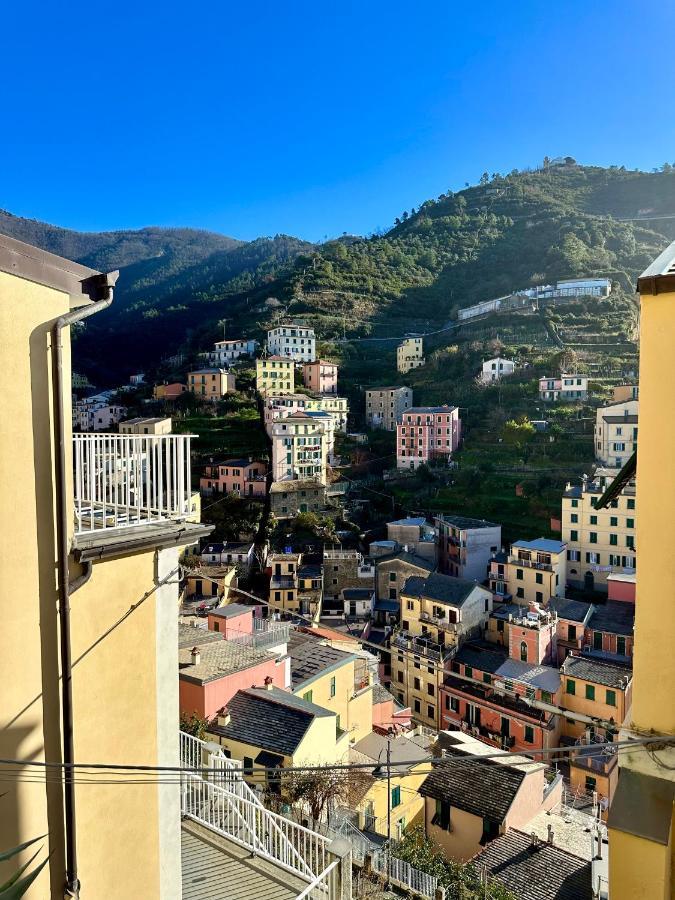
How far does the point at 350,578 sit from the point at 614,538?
1664cm

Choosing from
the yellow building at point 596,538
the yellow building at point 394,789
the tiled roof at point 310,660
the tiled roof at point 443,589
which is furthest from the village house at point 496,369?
the yellow building at point 394,789

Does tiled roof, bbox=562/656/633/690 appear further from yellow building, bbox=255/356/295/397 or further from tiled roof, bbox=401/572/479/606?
yellow building, bbox=255/356/295/397

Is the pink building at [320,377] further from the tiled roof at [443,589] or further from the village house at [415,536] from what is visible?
the tiled roof at [443,589]

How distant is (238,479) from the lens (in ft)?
156

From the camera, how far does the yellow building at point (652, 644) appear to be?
7.35ft

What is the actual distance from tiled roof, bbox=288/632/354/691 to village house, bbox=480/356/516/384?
48125 mm

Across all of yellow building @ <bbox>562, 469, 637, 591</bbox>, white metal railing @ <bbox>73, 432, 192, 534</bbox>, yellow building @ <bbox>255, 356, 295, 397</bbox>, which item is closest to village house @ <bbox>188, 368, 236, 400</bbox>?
yellow building @ <bbox>255, 356, 295, 397</bbox>

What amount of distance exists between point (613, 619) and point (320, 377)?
4309cm

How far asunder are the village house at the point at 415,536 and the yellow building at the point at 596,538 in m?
8.74

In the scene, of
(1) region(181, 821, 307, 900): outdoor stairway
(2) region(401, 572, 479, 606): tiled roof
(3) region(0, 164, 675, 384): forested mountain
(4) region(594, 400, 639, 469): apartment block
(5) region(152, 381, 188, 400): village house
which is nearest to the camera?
(1) region(181, 821, 307, 900): outdoor stairway

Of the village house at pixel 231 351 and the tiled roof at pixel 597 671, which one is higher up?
the village house at pixel 231 351

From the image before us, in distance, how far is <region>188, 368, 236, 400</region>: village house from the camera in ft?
200

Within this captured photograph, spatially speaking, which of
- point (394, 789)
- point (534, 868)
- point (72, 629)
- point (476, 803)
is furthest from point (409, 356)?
point (72, 629)

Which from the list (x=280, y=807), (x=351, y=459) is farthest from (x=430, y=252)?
(x=280, y=807)
